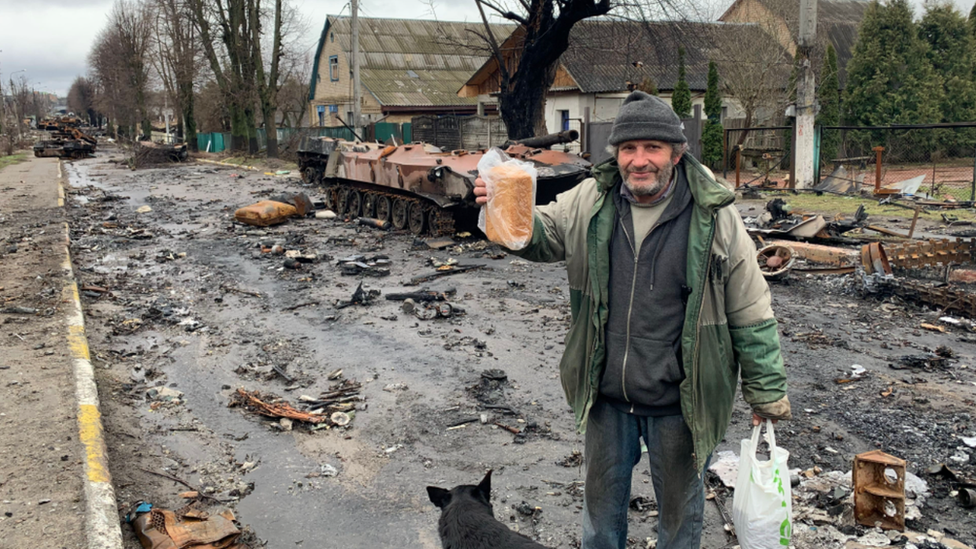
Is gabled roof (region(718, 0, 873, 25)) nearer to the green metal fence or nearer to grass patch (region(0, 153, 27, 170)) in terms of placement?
the green metal fence

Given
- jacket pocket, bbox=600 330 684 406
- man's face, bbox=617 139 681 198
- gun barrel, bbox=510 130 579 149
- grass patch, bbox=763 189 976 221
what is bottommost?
grass patch, bbox=763 189 976 221

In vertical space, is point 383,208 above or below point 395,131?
below

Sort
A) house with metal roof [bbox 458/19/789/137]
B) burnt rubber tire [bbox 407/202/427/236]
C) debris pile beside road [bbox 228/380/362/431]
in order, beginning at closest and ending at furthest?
1. debris pile beside road [bbox 228/380/362/431]
2. burnt rubber tire [bbox 407/202/427/236]
3. house with metal roof [bbox 458/19/789/137]

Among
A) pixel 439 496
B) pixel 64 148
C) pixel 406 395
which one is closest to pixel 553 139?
pixel 406 395

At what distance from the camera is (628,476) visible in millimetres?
3057

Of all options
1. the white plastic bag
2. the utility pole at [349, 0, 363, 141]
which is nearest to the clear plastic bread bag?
the white plastic bag

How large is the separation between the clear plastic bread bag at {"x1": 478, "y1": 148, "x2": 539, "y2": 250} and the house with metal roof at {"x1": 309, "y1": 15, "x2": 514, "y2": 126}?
3694cm

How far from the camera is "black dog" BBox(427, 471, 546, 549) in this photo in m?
2.83

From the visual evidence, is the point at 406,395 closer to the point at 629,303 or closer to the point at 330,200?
the point at 629,303

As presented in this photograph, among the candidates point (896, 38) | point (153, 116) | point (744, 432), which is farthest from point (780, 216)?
point (153, 116)

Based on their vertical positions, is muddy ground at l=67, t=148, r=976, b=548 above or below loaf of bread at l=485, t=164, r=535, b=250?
below

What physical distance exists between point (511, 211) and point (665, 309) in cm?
66

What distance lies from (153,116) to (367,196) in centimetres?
7648

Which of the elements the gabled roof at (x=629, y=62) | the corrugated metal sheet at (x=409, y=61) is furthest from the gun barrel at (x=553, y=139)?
the corrugated metal sheet at (x=409, y=61)
